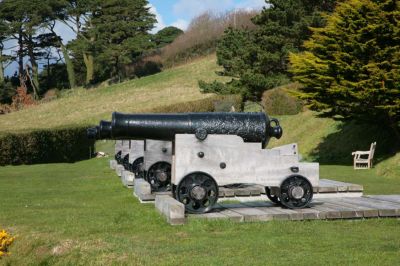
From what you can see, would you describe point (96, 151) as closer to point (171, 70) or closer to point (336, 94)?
point (336, 94)

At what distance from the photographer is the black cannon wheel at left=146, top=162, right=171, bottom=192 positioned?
1287 cm

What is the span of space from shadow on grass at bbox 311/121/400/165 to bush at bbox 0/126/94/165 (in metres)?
12.1

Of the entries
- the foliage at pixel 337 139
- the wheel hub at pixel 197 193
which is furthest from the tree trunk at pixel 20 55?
the wheel hub at pixel 197 193

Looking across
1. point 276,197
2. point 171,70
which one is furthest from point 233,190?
point 171,70

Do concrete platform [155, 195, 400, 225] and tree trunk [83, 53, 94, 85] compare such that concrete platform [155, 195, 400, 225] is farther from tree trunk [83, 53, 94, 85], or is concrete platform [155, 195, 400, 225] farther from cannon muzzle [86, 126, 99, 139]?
tree trunk [83, 53, 94, 85]

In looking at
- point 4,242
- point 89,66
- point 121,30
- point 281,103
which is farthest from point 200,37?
point 4,242

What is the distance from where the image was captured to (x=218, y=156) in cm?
897

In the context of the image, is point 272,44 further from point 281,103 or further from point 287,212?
point 287,212

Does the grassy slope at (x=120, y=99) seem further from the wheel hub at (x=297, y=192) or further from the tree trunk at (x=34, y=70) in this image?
the wheel hub at (x=297, y=192)

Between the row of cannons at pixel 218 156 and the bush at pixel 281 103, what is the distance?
24.7 meters

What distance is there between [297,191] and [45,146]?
2213 cm

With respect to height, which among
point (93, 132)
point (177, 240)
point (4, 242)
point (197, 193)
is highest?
point (93, 132)

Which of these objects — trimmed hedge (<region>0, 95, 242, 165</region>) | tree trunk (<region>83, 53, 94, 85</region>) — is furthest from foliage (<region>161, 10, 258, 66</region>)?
trimmed hedge (<region>0, 95, 242, 165</region>)

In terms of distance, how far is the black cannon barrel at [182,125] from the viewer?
9250 millimetres
